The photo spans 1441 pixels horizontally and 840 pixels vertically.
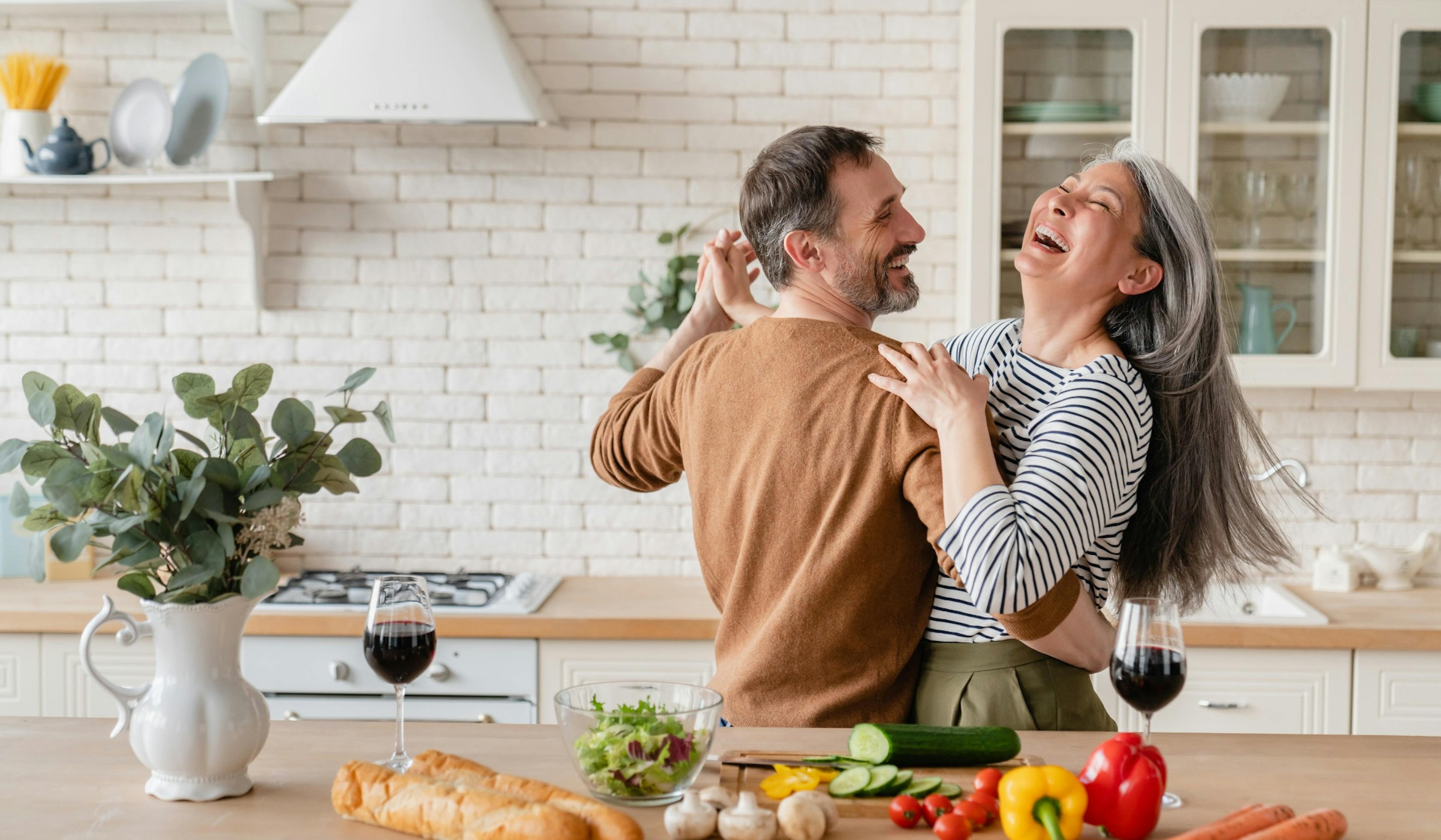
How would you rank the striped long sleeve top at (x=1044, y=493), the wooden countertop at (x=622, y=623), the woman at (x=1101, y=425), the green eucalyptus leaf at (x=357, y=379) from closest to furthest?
1. the green eucalyptus leaf at (x=357, y=379)
2. the striped long sleeve top at (x=1044, y=493)
3. the woman at (x=1101, y=425)
4. the wooden countertop at (x=622, y=623)

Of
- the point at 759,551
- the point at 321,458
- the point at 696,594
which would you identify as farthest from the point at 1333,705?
the point at 321,458

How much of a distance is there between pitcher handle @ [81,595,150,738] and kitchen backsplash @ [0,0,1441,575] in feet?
6.71

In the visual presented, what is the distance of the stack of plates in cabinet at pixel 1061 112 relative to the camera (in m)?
3.05

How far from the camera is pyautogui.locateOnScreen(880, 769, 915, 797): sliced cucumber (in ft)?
4.31

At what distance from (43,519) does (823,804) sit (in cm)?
89

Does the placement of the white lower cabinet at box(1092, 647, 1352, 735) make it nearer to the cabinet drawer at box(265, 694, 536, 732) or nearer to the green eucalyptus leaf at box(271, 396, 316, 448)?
the cabinet drawer at box(265, 694, 536, 732)

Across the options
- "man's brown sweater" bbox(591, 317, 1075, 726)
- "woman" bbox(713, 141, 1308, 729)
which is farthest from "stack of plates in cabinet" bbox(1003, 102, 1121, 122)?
"man's brown sweater" bbox(591, 317, 1075, 726)

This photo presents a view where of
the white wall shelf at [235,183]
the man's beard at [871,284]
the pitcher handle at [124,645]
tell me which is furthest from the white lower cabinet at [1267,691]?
the white wall shelf at [235,183]

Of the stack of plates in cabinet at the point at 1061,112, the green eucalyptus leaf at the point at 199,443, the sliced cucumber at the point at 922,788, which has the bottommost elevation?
the sliced cucumber at the point at 922,788

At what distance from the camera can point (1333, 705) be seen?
2.85 meters

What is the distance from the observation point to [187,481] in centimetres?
133

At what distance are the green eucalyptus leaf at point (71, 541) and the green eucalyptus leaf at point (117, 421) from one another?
0.12 m

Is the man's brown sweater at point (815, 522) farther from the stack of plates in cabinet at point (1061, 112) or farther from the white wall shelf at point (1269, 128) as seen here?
the white wall shelf at point (1269, 128)

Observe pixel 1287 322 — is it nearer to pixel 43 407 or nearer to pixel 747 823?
pixel 747 823
